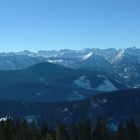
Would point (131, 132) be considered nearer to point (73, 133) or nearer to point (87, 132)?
point (87, 132)

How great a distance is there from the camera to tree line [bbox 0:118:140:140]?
13149 cm

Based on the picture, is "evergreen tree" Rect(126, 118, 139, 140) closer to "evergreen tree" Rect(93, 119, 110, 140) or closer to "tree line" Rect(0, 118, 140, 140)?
"tree line" Rect(0, 118, 140, 140)

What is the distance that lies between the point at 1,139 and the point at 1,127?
10.6 m

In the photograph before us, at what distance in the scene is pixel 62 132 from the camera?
6201 inches

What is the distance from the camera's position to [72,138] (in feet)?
560

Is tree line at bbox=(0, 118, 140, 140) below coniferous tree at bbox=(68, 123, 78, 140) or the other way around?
the other way around

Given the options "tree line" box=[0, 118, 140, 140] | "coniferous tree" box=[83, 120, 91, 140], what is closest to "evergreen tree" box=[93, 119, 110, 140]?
"tree line" box=[0, 118, 140, 140]

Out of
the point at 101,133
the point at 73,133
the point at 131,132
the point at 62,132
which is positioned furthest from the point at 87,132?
the point at 131,132

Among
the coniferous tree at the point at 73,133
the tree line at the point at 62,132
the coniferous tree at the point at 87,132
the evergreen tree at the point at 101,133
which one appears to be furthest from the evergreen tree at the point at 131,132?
the coniferous tree at the point at 73,133

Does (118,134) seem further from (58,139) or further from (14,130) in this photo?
(14,130)

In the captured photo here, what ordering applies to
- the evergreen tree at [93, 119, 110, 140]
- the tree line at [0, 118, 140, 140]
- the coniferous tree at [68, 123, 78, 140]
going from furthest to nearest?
the coniferous tree at [68, 123, 78, 140]
the evergreen tree at [93, 119, 110, 140]
the tree line at [0, 118, 140, 140]

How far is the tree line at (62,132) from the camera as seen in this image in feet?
431

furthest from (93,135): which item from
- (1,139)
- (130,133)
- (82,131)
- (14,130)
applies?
(1,139)

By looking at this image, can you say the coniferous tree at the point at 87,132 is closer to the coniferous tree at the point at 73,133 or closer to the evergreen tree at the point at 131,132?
the coniferous tree at the point at 73,133
